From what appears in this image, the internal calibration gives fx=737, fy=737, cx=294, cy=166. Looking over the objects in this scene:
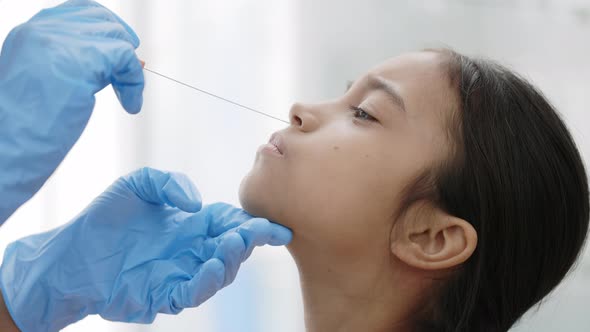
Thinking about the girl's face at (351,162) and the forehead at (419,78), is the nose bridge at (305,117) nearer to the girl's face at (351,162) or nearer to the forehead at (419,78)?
the girl's face at (351,162)

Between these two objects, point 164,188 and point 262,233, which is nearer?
point 262,233

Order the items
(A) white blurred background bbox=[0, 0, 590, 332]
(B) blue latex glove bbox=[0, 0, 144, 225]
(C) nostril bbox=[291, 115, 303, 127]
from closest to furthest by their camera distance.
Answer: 1. (B) blue latex glove bbox=[0, 0, 144, 225]
2. (C) nostril bbox=[291, 115, 303, 127]
3. (A) white blurred background bbox=[0, 0, 590, 332]

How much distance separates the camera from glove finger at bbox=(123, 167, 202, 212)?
4.13 feet

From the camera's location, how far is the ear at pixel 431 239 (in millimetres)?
1164

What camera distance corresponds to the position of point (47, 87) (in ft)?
3.67

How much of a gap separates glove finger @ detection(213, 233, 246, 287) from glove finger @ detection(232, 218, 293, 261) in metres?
0.01

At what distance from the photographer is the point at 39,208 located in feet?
6.30

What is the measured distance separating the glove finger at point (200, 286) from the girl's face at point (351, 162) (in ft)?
0.37

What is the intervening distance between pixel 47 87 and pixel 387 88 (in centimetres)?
53

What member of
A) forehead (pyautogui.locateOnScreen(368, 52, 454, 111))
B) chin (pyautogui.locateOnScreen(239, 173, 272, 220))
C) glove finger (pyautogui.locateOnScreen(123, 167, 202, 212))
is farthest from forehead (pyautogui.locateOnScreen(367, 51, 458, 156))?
glove finger (pyautogui.locateOnScreen(123, 167, 202, 212))

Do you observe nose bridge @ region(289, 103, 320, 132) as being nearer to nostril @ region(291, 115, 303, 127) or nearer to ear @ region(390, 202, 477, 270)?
nostril @ region(291, 115, 303, 127)

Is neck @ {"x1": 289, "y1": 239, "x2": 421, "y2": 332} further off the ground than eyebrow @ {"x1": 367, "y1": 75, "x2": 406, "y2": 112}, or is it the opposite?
eyebrow @ {"x1": 367, "y1": 75, "x2": 406, "y2": 112}

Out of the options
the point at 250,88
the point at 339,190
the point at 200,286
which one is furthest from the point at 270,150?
the point at 250,88

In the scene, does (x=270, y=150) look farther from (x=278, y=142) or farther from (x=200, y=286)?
(x=200, y=286)
